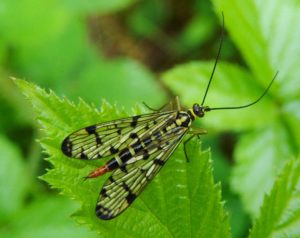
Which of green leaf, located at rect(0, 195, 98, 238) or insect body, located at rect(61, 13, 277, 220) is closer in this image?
insect body, located at rect(61, 13, 277, 220)

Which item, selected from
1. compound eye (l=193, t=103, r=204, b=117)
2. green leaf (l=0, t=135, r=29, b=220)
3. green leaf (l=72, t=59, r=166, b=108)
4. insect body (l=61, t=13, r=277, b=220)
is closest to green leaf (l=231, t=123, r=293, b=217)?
insect body (l=61, t=13, r=277, b=220)

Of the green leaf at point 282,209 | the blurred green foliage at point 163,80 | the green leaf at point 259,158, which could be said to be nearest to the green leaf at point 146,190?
the blurred green foliage at point 163,80

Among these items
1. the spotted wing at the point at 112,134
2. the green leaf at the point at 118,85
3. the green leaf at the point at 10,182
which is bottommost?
the spotted wing at the point at 112,134

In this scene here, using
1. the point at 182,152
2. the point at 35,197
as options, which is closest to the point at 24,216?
the point at 35,197

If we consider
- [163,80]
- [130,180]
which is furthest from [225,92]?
[130,180]

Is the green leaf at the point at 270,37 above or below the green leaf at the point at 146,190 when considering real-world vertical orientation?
above

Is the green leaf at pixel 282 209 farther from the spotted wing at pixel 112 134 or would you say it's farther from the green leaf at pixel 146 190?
the spotted wing at pixel 112 134

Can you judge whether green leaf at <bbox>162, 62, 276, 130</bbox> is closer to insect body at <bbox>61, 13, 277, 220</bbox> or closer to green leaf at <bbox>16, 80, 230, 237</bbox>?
insect body at <bbox>61, 13, 277, 220</bbox>
